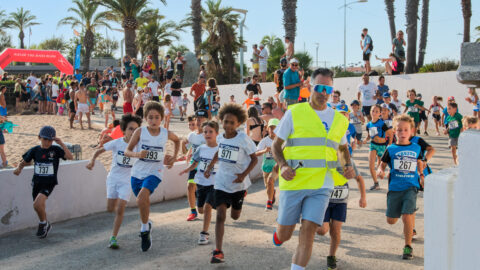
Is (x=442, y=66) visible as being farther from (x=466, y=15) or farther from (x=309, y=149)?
(x=309, y=149)

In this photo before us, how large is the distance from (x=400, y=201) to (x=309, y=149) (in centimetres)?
207

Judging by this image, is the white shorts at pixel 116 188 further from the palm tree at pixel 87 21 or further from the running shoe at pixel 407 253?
the palm tree at pixel 87 21

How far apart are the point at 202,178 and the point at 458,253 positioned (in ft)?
15.2

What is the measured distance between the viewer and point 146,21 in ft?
124

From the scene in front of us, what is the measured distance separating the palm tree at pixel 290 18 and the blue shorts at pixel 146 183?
1813 cm

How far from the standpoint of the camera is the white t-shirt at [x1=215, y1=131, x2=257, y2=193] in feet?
20.5

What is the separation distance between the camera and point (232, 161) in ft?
20.7

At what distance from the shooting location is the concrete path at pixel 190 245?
605 cm

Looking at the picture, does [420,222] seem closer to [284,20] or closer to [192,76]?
[284,20]

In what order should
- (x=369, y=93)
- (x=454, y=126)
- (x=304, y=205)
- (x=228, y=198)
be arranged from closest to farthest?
(x=304, y=205), (x=228, y=198), (x=454, y=126), (x=369, y=93)

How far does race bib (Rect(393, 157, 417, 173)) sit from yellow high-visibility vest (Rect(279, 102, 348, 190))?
1766mm

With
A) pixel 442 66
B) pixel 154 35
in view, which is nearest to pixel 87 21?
pixel 154 35

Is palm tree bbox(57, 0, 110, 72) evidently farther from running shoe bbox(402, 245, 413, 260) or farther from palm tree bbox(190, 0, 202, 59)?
running shoe bbox(402, 245, 413, 260)

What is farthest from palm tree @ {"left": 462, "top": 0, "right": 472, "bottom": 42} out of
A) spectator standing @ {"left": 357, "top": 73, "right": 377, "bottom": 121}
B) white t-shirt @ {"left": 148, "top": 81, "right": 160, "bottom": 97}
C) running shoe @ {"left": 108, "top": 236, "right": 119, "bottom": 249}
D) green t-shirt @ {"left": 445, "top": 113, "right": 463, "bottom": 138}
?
running shoe @ {"left": 108, "top": 236, "right": 119, "bottom": 249}
